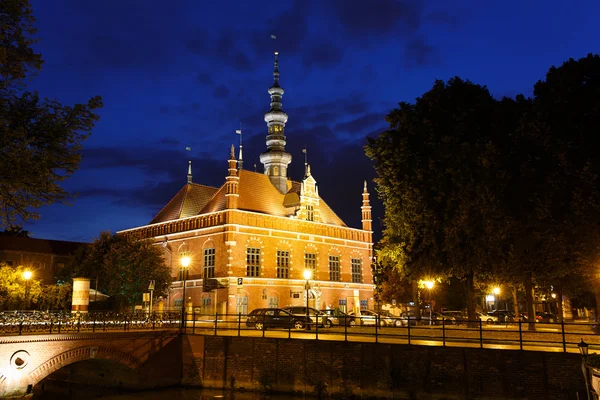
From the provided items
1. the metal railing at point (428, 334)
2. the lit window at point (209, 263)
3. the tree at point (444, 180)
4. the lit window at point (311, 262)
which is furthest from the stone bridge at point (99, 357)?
the lit window at point (311, 262)

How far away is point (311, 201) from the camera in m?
58.1

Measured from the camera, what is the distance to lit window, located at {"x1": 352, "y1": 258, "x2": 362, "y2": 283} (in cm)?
6172

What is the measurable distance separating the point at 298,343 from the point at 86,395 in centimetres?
1125

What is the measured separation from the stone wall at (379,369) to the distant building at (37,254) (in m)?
48.8

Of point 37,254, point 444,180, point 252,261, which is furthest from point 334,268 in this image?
point 37,254

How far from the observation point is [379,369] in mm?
23266

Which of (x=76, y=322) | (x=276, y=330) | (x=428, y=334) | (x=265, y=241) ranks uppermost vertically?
(x=265, y=241)

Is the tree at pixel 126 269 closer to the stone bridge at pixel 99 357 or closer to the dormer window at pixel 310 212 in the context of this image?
the stone bridge at pixel 99 357

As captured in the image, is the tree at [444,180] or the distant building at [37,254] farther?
the distant building at [37,254]

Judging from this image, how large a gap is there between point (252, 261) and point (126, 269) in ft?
37.6

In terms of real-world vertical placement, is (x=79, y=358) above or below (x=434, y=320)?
below

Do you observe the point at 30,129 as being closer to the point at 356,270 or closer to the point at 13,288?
the point at 13,288

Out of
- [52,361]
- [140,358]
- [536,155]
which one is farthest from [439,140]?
[52,361]

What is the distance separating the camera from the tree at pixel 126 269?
45.2 meters
